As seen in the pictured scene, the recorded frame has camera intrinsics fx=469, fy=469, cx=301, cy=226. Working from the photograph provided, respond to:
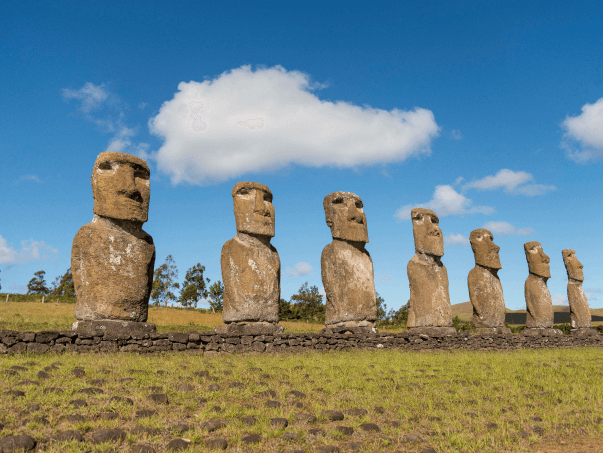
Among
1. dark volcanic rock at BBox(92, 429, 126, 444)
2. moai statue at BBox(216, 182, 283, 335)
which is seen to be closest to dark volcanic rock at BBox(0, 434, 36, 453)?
dark volcanic rock at BBox(92, 429, 126, 444)

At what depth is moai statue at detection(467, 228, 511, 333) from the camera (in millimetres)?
17203

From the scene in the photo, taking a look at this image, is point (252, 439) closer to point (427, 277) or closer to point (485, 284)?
point (427, 277)

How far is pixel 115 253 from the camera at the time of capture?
390 inches

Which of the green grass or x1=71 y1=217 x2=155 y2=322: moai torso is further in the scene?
x1=71 y1=217 x2=155 y2=322: moai torso

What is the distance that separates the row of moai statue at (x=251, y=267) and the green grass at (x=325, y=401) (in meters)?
1.40

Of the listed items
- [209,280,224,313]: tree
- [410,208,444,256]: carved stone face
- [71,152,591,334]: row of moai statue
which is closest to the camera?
[71,152,591,334]: row of moai statue

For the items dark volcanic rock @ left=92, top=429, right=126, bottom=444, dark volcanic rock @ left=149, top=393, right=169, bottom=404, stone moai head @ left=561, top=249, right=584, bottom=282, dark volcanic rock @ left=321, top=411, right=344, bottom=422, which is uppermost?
stone moai head @ left=561, top=249, right=584, bottom=282

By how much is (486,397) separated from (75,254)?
8351mm

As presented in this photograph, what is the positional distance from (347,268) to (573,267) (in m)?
14.7

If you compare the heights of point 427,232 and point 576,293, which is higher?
point 427,232

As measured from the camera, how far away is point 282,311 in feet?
111

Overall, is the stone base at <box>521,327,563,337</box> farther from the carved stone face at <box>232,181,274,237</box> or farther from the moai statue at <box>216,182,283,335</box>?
the carved stone face at <box>232,181,274,237</box>

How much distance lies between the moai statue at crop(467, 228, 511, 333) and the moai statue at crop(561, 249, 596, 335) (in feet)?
21.0

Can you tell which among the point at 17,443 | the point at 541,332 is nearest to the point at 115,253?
the point at 17,443
